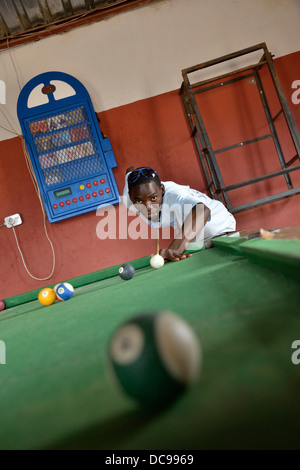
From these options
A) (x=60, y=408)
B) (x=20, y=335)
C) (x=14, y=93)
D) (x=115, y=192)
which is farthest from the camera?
(x=14, y=93)

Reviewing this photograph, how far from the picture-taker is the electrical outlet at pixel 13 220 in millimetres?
3932

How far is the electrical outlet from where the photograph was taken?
3.93 metres

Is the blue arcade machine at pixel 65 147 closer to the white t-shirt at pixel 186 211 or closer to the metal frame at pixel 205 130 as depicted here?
the white t-shirt at pixel 186 211

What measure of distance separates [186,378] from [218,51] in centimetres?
422

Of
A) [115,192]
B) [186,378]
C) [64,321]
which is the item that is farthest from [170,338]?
[115,192]

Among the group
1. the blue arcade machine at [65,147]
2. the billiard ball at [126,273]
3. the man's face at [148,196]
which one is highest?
the blue arcade machine at [65,147]

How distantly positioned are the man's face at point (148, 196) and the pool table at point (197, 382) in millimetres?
1703

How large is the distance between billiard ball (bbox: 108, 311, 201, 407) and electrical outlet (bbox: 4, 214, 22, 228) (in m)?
3.72

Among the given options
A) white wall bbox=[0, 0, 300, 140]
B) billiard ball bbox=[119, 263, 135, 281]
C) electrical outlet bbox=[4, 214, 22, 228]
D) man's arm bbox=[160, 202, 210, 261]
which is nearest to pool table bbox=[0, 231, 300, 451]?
billiard ball bbox=[119, 263, 135, 281]

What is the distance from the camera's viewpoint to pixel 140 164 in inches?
155

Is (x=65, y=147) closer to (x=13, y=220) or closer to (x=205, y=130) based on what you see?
(x=13, y=220)

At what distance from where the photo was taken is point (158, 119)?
396 centimetres

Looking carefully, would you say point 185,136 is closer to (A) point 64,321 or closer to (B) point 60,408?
(A) point 64,321

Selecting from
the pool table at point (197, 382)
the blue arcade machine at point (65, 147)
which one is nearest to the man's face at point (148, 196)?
the blue arcade machine at point (65, 147)
